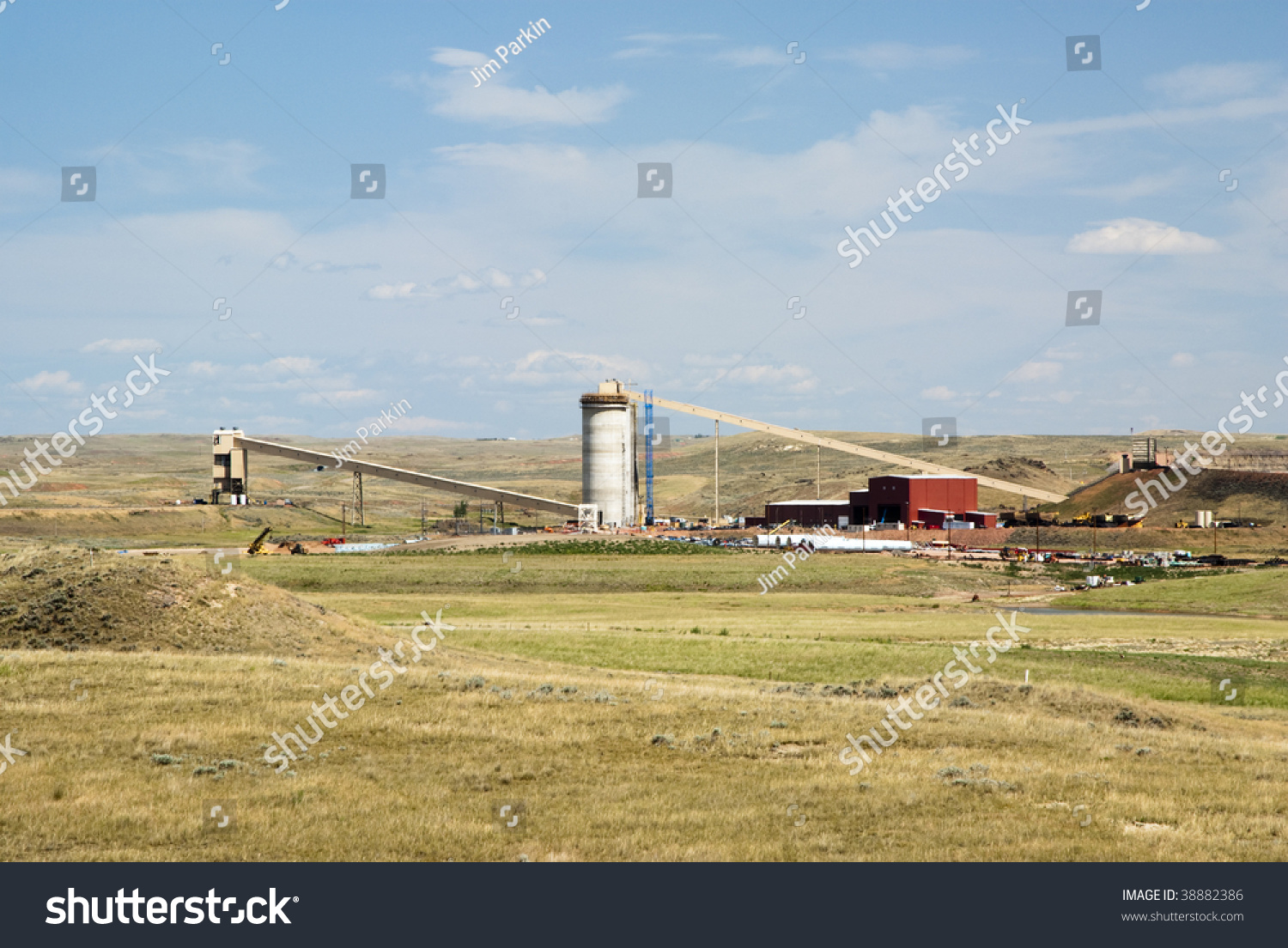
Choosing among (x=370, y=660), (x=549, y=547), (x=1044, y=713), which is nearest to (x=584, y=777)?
(x=1044, y=713)

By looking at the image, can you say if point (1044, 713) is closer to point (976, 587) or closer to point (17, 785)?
point (17, 785)

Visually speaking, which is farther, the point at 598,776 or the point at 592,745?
the point at 592,745

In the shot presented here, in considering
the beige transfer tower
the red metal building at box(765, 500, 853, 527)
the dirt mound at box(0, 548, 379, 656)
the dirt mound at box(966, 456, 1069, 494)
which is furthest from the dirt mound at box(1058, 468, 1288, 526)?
the dirt mound at box(0, 548, 379, 656)

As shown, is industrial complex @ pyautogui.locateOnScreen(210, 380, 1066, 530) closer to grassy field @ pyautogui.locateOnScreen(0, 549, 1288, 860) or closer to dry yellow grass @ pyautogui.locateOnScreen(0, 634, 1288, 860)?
grassy field @ pyautogui.locateOnScreen(0, 549, 1288, 860)

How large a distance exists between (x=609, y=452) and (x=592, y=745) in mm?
116600

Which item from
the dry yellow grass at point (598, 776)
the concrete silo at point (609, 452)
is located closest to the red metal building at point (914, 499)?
the concrete silo at point (609, 452)

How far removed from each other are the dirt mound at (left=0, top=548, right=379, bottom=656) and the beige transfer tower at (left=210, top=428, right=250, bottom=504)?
11378 cm

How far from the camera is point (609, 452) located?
456 ft

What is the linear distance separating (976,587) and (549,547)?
148 ft

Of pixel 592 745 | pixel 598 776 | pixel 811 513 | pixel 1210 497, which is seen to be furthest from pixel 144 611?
pixel 1210 497

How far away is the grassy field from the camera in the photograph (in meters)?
16.2

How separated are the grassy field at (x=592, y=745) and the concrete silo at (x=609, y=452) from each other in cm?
8926

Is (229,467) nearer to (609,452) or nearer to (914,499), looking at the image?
(609,452)

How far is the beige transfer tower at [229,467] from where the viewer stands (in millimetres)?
148688
